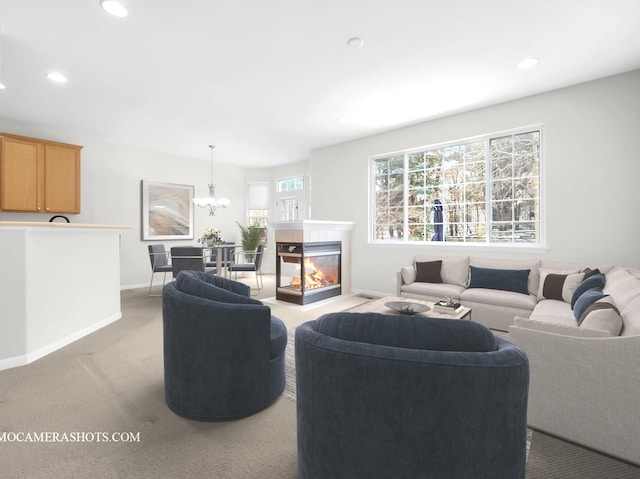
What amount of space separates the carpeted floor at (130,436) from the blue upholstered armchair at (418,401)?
2.38 ft

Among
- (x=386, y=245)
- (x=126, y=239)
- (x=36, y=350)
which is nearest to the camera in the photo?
(x=36, y=350)

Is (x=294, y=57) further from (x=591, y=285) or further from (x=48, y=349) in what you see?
(x=48, y=349)

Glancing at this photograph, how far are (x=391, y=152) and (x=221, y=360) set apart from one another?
4559 millimetres

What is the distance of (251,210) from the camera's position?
837cm

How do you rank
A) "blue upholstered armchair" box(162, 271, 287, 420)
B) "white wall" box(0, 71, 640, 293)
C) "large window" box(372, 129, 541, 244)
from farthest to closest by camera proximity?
1. "large window" box(372, 129, 541, 244)
2. "white wall" box(0, 71, 640, 293)
3. "blue upholstered armchair" box(162, 271, 287, 420)

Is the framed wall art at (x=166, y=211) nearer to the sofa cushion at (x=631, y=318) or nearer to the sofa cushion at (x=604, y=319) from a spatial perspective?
the sofa cushion at (x=604, y=319)

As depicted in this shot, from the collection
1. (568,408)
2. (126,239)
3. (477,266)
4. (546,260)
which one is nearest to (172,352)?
(568,408)

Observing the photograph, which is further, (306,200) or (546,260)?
(306,200)

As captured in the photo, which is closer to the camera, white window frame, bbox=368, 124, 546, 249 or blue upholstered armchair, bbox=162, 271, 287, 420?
blue upholstered armchair, bbox=162, 271, 287, 420

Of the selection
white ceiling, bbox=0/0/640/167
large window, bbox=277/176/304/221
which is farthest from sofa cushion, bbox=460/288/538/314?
large window, bbox=277/176/304/221

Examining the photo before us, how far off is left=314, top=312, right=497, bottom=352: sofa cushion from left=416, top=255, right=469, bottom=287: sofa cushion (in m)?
3.54

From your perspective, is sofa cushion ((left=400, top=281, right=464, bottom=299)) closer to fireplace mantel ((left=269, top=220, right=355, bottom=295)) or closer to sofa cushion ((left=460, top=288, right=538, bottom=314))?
sofa cushion ((left=460, top=288, right=538, bottom=314))

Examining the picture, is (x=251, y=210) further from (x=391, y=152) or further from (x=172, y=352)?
(x=172, y=352)

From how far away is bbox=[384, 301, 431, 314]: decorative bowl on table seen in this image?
2.74m
